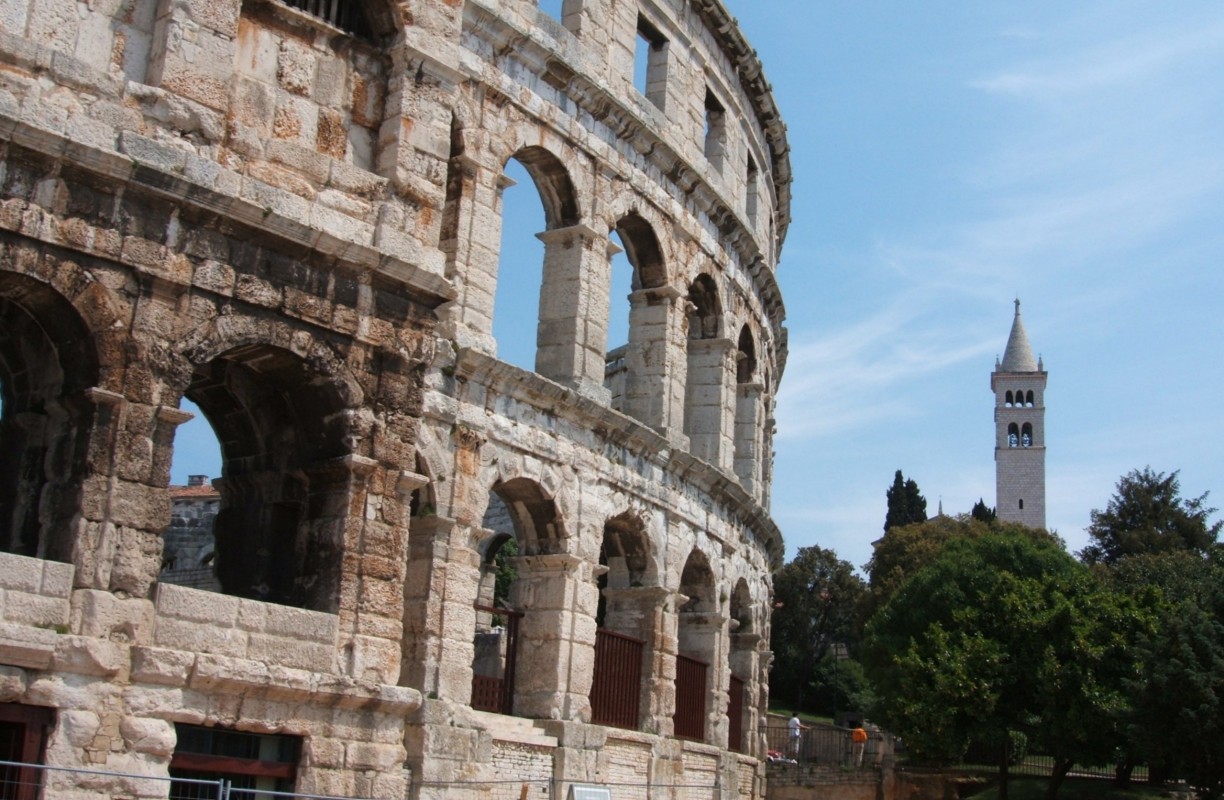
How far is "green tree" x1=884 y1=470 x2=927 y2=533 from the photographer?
211ft

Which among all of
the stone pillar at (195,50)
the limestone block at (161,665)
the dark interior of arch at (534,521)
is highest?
the stone pillar at (195,50)

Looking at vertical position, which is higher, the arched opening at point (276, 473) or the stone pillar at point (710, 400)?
the stone pillar at point (710, 400)

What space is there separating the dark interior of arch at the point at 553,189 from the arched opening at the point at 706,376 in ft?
13.3

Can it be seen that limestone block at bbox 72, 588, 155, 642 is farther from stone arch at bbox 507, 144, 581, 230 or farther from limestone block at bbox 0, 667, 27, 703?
stone arch at bbox 507, 144, 581, 230

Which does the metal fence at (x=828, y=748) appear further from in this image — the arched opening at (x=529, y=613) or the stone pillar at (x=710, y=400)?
the arched opening at (x=529, y=613)

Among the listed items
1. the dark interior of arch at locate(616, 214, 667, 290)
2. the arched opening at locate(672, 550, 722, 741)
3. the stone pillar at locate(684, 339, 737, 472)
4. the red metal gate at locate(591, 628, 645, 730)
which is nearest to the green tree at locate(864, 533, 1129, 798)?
the arched opening at locate(672, 550, 722, 741)

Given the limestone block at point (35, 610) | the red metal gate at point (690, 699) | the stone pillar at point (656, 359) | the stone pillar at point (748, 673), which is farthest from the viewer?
the stone pillar at point (748, 673)

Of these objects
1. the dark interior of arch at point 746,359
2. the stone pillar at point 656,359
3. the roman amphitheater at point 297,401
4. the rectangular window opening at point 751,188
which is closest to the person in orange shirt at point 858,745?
the dark interior of arch at point 746,359

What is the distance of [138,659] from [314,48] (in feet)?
16.5

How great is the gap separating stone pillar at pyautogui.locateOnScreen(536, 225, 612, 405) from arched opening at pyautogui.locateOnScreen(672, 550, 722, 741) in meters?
4.09

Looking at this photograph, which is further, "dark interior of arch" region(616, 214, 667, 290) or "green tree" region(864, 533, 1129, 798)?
"green tree" region(864, 533, 1129, 798)

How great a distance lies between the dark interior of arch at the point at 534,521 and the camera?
18219 millimetres

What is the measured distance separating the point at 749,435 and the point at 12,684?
17.2m

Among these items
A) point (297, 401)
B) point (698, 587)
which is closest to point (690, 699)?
point (698, 587)
